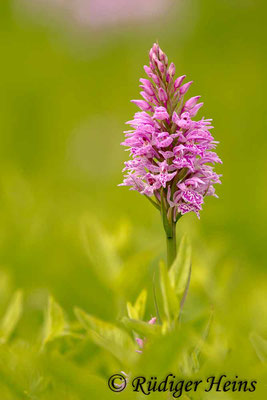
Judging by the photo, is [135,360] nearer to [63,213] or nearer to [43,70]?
[63,213]

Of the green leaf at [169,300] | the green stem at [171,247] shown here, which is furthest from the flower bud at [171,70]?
the green leaf at [169,300]

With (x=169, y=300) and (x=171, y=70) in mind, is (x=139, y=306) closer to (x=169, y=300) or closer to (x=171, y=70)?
(x=169, y=300)

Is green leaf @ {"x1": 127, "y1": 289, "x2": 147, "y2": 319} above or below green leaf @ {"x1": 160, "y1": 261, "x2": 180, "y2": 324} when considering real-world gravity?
above

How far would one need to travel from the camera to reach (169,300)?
779 mm

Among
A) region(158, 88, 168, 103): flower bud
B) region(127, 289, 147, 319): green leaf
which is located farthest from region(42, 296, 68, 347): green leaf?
region(158, 88, 168, 103): flower bud

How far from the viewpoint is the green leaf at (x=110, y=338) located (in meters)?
0.74

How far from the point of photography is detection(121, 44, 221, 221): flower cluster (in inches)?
36.6

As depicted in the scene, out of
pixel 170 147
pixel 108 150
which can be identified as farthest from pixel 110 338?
pixel 108 150

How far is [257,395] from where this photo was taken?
0.71 m

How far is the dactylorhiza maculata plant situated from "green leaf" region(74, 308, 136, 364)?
215 millimetres

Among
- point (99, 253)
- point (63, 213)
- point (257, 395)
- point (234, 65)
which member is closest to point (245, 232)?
point (63, 213)

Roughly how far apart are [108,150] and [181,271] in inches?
134

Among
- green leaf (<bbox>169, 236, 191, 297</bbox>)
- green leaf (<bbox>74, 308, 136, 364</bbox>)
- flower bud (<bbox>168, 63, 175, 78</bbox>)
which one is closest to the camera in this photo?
green leaf (<bbox>74, 308, 136, 364</bbox>)

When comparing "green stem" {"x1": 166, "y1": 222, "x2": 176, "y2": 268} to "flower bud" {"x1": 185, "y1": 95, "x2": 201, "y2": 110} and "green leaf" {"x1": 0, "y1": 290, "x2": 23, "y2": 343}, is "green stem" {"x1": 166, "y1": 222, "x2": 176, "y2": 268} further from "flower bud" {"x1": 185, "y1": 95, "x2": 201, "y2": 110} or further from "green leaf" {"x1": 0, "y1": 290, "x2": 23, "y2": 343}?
"green leaf" {"x1": 0, "y1": 290, "x2": 23, "y2": 343}
